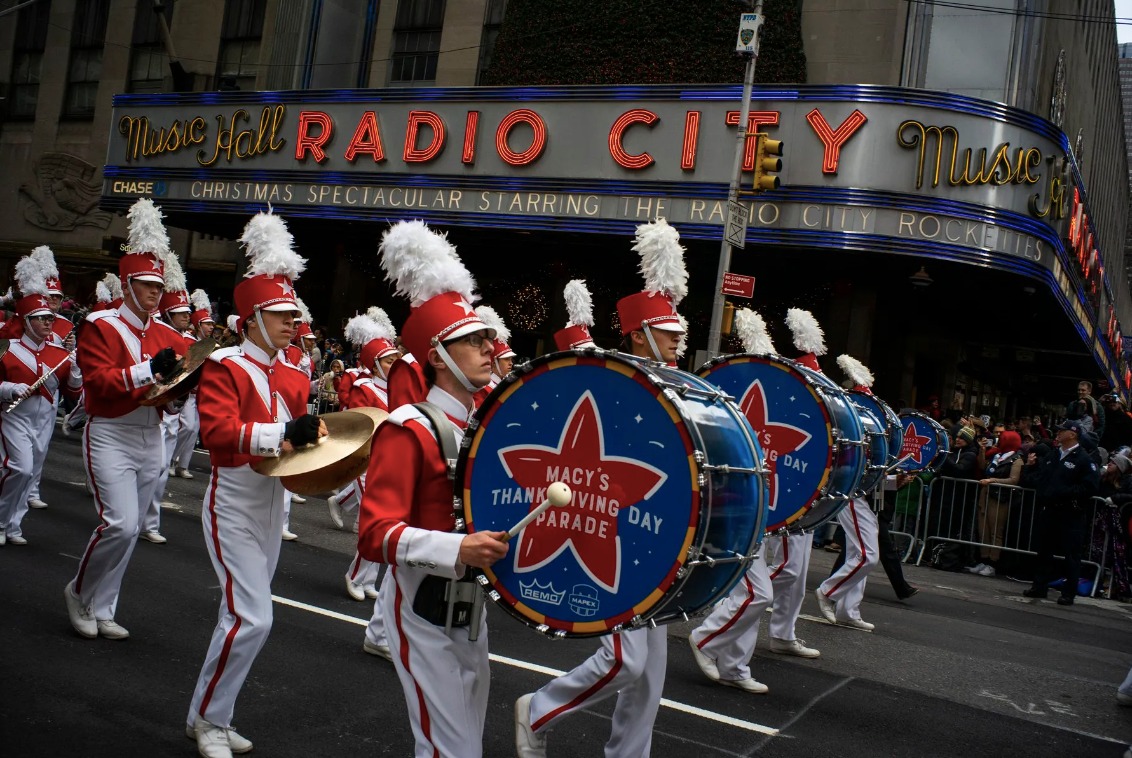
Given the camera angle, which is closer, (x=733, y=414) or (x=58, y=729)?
(x=733, y=414)

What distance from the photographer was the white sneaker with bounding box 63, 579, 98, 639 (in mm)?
6113

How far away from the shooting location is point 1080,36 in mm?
27094

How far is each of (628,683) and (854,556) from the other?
188 inches

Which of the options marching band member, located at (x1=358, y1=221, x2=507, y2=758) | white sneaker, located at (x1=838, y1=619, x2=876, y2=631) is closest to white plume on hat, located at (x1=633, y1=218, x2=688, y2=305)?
marching band member, located at (x1=358, y1=221, x2=507, y2=758)

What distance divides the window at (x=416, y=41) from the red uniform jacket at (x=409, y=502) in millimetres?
22773

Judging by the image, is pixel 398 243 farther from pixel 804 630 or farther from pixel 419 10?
pixel 419 10

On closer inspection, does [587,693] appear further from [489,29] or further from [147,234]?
[489,29]

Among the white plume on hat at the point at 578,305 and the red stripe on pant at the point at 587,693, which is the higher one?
the white plume on hat at the point at 578,305

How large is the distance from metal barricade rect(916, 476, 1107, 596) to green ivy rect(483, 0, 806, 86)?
919cm

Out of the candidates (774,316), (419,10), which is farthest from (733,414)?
(419,10)

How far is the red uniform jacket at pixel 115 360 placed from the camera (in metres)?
5.94

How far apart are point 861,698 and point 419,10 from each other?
22.2 meters

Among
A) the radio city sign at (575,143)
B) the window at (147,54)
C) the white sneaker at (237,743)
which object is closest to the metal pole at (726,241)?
the radio city sign at (575,143)

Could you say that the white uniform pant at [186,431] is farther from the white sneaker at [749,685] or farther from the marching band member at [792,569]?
the white sneaker at [749,685]
